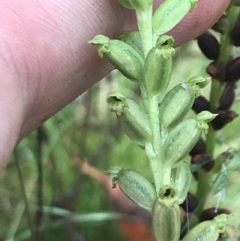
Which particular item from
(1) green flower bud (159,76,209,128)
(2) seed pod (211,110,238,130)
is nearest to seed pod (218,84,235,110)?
(2) seed pod (211,110,238,130)

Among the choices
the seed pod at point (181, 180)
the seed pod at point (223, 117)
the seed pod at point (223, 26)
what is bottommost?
the seed pod at point (223, 117)

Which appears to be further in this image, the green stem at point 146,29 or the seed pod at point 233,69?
the seed pod at point 233,69

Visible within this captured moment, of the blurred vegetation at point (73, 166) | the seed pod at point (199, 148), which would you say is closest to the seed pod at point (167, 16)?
the seed pod at point (199, 148)

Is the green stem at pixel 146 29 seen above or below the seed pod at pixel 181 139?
above

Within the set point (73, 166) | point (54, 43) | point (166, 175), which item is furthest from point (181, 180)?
point (73, 166)

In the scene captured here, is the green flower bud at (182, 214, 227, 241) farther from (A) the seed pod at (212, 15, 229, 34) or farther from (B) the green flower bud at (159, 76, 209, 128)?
(A) the seed pod at (212, 15, 229, 34)

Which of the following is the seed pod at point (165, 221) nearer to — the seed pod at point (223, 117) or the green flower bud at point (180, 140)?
the green flower bud at point (180, 140)
